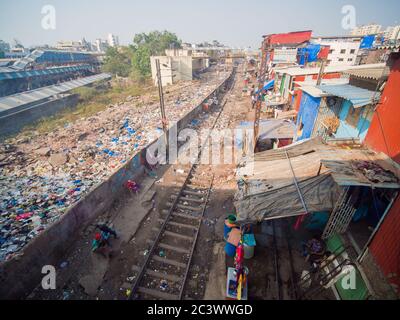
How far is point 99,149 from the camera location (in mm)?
13938

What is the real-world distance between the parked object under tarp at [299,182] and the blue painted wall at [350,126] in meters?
0.81

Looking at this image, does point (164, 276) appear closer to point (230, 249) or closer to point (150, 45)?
point (230, 249)

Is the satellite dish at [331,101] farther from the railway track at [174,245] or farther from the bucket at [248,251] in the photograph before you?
the bucket at [248,251]

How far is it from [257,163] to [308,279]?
13.2 feet

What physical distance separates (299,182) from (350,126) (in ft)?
13.1

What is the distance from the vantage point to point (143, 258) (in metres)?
7.06

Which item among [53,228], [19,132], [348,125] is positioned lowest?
[19,132]

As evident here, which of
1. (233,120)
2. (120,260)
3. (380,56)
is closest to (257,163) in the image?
(120,260)

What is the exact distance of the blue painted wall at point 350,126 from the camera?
699 centimetres

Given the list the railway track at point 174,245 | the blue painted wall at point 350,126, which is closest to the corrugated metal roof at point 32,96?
the railway track at point 174,245

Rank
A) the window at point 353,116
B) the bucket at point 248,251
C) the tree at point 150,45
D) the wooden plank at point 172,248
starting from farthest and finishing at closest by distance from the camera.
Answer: the tree at point 150,45 → the window at point 353,116 → the wooden plank at point 172,248 → the bucket at point 248,251

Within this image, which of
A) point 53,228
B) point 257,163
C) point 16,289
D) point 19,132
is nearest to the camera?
point 16,289

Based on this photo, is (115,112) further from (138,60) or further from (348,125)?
(138,60)
